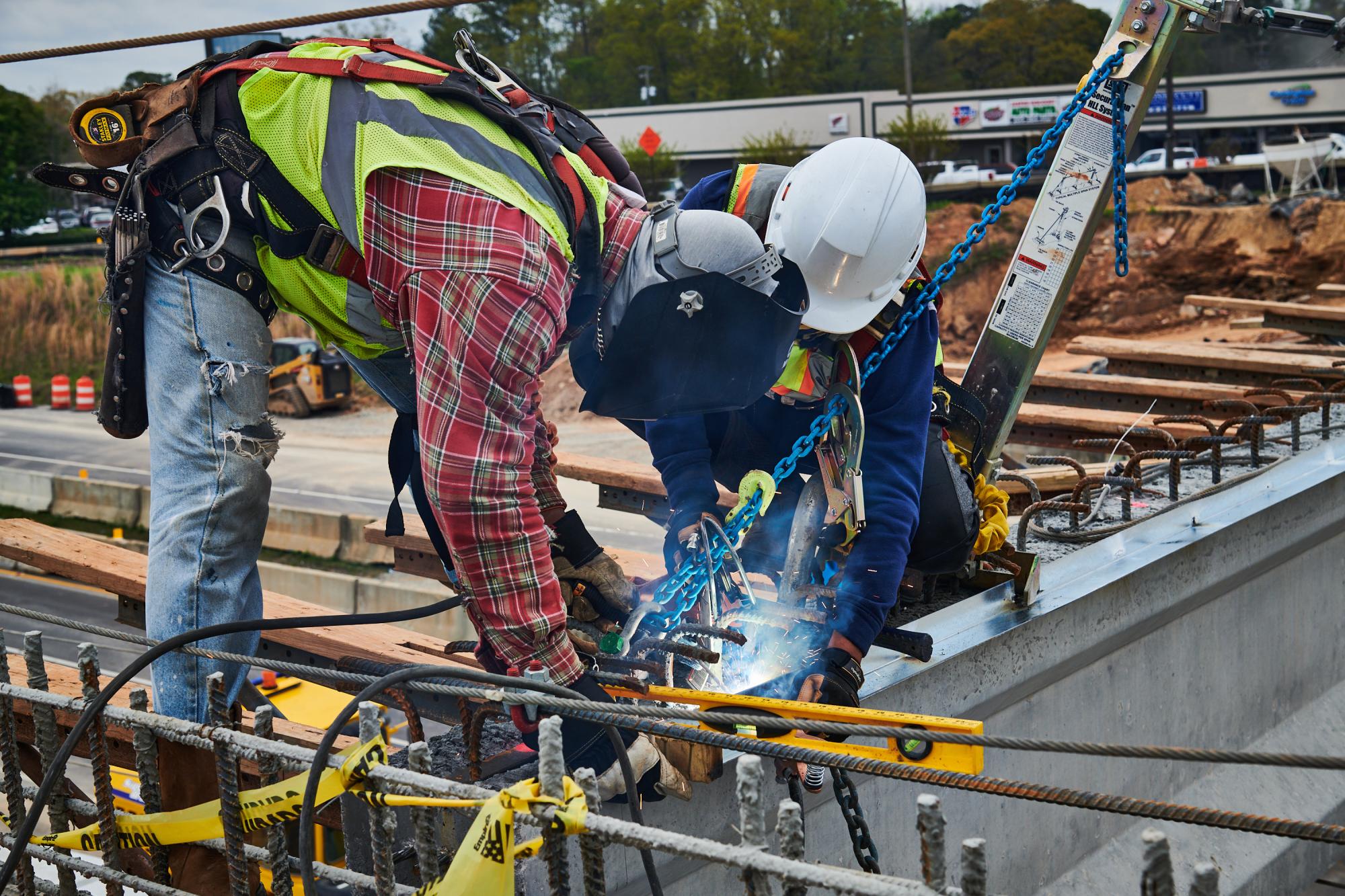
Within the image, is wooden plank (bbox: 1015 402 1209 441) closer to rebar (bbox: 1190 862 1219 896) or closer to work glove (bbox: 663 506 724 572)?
work glove (bbox: 663 506 724 572)

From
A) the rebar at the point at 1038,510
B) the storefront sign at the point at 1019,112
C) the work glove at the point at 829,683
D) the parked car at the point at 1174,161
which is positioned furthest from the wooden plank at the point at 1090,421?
the storefront sign at the point at 1019,112

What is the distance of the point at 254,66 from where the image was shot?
2.52m

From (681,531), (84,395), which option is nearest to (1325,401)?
(681,531)

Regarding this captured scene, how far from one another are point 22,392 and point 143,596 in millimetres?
27793

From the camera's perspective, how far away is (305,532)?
16.2 metres

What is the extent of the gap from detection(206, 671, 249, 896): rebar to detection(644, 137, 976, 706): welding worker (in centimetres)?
137

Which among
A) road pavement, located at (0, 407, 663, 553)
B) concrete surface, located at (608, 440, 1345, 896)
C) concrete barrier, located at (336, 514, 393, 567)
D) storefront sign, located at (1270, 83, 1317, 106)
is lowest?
concrete barrier, located at (336, 514, 393, 567)

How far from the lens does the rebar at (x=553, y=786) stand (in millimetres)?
1812

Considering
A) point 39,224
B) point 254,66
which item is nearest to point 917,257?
point 254,66

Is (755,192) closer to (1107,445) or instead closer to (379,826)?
(379,826)

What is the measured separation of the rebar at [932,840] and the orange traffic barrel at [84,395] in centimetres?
2891

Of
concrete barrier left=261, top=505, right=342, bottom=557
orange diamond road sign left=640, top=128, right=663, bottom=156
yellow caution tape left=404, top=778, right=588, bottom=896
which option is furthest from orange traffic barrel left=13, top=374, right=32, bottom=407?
yellow caution tape left=404, top=778, right=588, bottom=896

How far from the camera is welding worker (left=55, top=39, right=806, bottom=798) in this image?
229 centimetres

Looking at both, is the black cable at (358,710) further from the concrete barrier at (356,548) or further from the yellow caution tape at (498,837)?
the concrete barrier at (356,548)
